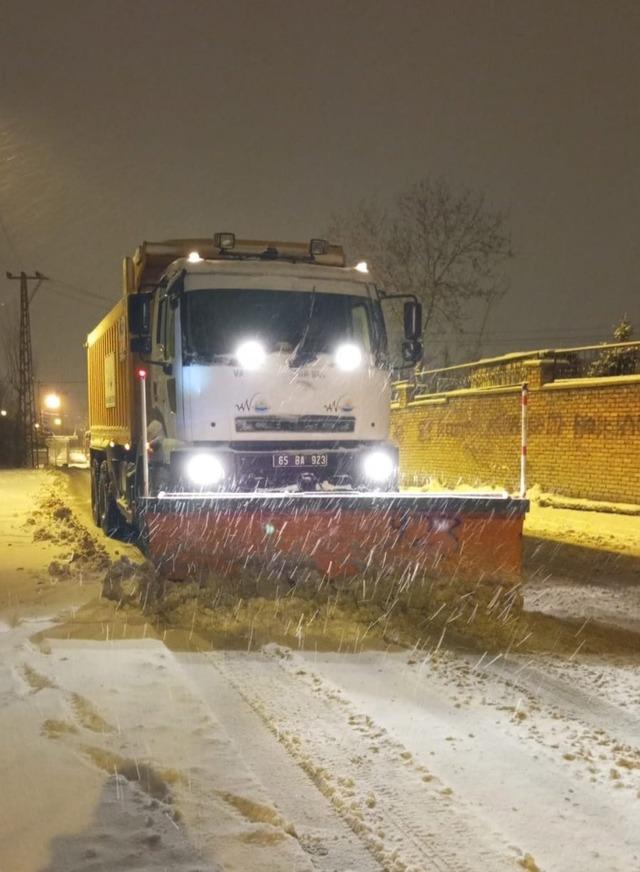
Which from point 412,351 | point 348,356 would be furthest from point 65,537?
point 412,351

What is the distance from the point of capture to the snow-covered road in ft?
10.2

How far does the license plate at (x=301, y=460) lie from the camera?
7.64 m

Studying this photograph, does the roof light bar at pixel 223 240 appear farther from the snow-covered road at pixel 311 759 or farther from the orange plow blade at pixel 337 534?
→ the snow-covered road at pixel 311 759

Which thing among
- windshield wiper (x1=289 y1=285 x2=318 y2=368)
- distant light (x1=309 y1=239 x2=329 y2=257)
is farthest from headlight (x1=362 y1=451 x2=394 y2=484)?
distant light (x1=309 y1=239 x2=329 y2=257)

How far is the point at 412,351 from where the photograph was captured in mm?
8773

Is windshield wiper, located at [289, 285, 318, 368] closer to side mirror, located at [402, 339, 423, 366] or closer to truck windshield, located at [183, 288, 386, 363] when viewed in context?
truck windshield, located at [183, 288, 386, 363]

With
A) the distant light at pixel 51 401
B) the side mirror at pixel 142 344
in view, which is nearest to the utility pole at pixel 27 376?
the distant light at pixel 51 401

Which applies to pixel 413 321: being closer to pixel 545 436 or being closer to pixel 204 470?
pixel 204 470

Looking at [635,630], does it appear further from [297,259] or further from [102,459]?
[102,459]

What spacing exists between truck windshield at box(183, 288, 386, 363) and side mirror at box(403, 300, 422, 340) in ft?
1.54

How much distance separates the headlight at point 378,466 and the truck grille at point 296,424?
1.23ft

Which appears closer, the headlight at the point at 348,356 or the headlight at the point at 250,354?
the headlight at the point at 250,354

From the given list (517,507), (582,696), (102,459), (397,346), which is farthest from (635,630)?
(102,459)

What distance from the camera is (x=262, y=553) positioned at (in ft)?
23.1
